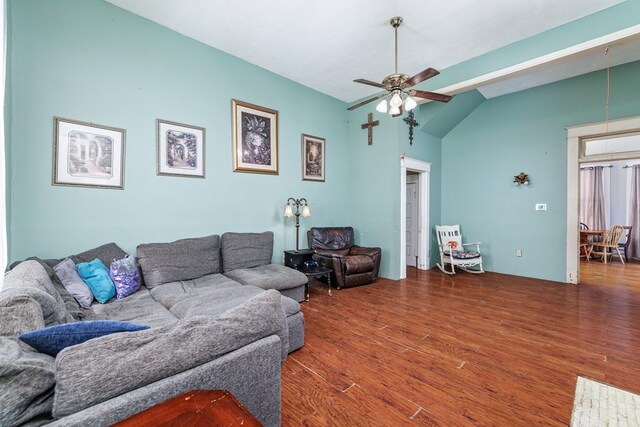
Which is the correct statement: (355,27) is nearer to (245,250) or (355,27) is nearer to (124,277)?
(245,250)

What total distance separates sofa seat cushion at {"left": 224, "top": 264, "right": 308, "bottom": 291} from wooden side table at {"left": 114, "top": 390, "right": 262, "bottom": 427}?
2151mm

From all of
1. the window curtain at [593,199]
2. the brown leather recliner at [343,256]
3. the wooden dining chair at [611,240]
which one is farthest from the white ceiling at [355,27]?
the window curtain at [593,199]

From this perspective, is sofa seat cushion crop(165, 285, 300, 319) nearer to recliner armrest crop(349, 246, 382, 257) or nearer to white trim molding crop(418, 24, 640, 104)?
recliner armrest crop(349, 246, 382, 257)

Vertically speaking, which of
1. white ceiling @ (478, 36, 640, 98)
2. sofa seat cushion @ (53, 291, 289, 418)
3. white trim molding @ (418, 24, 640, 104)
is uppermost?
white ceiling @ (478, 36, 640, 98)

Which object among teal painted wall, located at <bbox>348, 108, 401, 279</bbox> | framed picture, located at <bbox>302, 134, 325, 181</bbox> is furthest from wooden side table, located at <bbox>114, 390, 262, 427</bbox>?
teal painted wall, located at <bbox>348, 108, 401, 279</bbox>

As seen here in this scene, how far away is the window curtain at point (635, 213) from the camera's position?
639 centimetres

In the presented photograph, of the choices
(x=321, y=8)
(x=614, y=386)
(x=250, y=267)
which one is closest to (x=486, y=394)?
(x=614, y=386)

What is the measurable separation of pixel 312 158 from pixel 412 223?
2.65 meters

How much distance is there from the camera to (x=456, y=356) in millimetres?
2264

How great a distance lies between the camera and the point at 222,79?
3.66 metres

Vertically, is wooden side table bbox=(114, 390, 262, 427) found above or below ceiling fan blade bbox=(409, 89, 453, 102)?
below

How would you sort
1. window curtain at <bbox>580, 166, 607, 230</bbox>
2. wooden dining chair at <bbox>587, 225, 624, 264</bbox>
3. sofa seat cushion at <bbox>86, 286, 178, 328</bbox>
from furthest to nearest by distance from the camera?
window curtain at <bbox>580, 166, 607, 230</bbox>
wooden dining chair at <bbox>587, 225, 624, 264</bbox>
sofa seat cushion at <bbox>86, 286, 178, 328</bbox>

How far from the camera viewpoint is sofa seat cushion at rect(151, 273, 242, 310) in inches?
93.7

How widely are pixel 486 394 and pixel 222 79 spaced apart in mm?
4302
